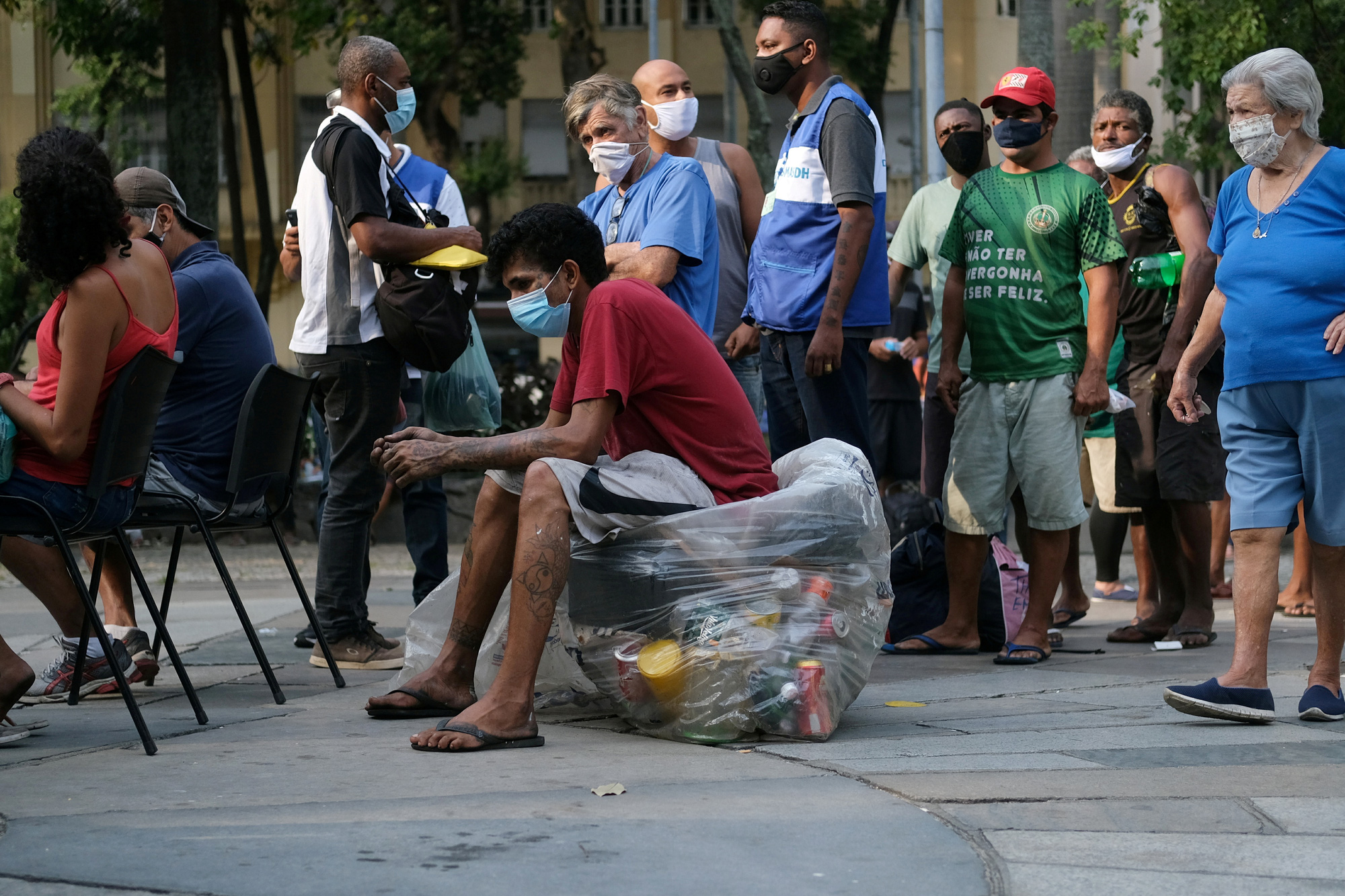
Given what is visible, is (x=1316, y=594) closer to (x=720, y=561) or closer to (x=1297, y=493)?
(x=1297, y=493)

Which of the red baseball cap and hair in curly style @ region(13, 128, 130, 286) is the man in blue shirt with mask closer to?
the red baseball cap

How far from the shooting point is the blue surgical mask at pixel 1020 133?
19.0 ft

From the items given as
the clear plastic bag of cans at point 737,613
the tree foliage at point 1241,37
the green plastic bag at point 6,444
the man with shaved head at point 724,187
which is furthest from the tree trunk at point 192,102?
the clear plastic bag of cans at point 737,613

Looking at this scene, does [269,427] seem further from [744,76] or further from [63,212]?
[744,76]

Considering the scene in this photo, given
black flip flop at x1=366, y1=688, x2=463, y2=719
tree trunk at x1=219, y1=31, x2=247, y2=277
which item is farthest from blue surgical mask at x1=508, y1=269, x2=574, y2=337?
tree trunk at x1=219, y1=31, x2=247, y2=277

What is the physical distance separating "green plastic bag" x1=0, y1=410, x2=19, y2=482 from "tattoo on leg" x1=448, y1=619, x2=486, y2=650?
128cm

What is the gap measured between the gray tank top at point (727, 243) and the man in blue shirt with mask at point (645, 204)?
72 cm

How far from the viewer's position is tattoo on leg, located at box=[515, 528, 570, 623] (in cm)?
408

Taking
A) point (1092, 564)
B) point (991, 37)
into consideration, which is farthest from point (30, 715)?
point (991, 37)

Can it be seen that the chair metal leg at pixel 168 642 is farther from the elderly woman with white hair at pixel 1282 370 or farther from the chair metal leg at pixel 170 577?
the elderly woman with white hair at pixel 1282 370

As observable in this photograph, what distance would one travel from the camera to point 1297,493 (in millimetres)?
4609

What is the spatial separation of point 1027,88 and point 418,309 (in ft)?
7.76

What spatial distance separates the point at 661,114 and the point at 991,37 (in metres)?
30.6

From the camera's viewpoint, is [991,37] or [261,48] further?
[991,37]
